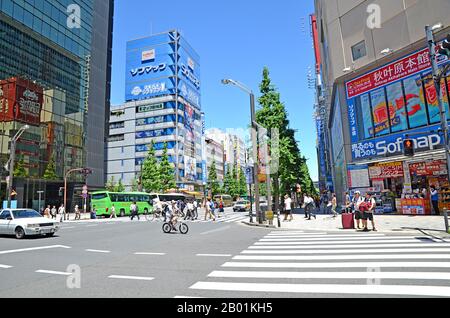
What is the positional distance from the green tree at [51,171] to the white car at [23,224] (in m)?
27.3

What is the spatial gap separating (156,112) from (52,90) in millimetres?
34163

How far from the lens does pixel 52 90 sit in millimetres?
42281

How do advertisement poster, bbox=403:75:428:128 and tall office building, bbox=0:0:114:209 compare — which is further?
tall office building, bbox=0:0:114:209

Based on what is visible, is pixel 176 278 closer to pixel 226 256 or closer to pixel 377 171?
pixel 226 256

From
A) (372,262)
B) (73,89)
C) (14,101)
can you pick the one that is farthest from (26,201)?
(372,262)

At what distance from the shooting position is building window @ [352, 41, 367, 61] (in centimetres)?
2425

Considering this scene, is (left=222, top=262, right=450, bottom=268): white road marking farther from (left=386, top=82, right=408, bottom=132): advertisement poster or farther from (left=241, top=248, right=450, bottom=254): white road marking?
(left=386, top=82, right=408, bottom=132): advertisement poster

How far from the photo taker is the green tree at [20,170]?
36.0 m

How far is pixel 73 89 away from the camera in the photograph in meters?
46.6

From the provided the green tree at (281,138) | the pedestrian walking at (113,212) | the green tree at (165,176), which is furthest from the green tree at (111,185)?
the green tree at (281,138)

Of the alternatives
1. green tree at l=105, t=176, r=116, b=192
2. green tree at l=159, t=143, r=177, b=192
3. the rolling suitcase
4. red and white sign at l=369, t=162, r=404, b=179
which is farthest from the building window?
green tree at l=105, t=176, r=116, b=192

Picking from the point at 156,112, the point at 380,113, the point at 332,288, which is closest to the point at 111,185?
the point at 156,112

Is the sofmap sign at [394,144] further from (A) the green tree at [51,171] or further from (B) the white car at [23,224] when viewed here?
(A) the green tree at [51,171]

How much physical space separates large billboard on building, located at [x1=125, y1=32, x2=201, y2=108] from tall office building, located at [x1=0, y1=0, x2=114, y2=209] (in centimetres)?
2184
